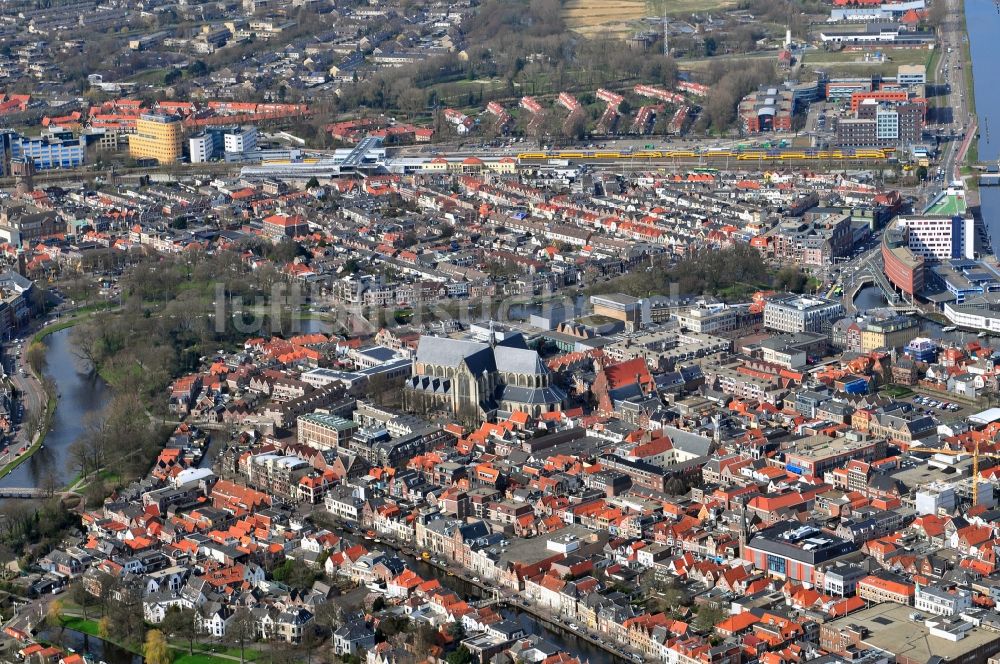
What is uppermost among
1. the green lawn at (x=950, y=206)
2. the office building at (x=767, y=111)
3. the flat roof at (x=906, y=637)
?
the office building at (x=767, y=111)

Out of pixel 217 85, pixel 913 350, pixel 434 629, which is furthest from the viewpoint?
pixel 217 85

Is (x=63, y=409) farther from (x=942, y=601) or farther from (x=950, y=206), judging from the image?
(x=950, y=206)

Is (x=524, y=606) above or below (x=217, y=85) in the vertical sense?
below

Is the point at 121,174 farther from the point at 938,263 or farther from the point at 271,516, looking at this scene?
Result: the point at 271,516

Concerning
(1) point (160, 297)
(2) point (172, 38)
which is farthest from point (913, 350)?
(2) point (172, 38)

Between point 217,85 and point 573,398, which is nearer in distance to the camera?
point 573,398

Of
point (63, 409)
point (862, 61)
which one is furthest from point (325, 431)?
point (862, 61)

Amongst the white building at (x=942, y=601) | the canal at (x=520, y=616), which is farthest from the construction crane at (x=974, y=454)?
the canal at (x=520, y=616)

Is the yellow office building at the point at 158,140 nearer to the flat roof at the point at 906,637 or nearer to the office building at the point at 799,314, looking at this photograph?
the office building at the point at 799,314

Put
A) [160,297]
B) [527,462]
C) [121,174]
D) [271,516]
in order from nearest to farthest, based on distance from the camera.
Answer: [271,516] → [527,462] → [160,297] → [121,174]
